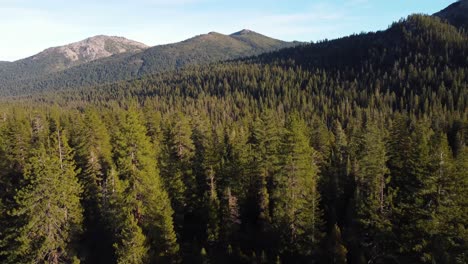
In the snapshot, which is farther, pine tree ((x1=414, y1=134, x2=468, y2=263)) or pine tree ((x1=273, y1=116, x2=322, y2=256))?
pine tree ((x1=273, y1=116, x2=322, y2=256))

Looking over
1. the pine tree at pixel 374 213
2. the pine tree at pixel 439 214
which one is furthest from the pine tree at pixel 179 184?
the pine tree at pixel 439 214

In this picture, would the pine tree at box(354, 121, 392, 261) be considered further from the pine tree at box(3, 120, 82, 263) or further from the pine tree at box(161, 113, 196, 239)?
the pine tree at box(3, 120, 82, 263)

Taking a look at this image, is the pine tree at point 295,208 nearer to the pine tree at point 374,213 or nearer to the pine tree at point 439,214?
the pine tree at point 374,213

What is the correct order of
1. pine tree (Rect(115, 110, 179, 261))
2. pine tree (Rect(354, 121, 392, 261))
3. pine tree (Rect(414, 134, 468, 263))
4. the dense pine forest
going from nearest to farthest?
pine tree (Rect(414, 134, 468, 263)) < the dense pine forest < pine tree (Rect(354, 121, 392, 261)) < pine tree (Rect(115, 110, 179, 261))

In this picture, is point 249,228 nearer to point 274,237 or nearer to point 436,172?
point 274,237

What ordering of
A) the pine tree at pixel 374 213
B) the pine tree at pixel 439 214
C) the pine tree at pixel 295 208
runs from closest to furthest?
1. the pine tree at pixel 439 214
2. the pine tree at pixel 374 213
3. the pine tree at pixel 295 208

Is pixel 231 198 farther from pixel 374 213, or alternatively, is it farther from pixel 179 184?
pixel 374 213

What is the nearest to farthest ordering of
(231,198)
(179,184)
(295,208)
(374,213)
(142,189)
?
(374,213) → (142,189) → (295,208) → (231,198) → (179,184)

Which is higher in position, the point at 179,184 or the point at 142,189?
the point at 142,189

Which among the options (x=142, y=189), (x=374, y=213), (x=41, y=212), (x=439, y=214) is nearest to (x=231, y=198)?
(x=142, y=189)

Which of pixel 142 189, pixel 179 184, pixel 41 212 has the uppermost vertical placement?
pixel 41 212

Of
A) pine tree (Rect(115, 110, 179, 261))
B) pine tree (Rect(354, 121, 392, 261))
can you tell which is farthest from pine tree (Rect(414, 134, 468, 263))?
pine tree (Rect(115, 110, 179, 261))

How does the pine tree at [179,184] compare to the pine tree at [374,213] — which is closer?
the pine tree at [374,213]
